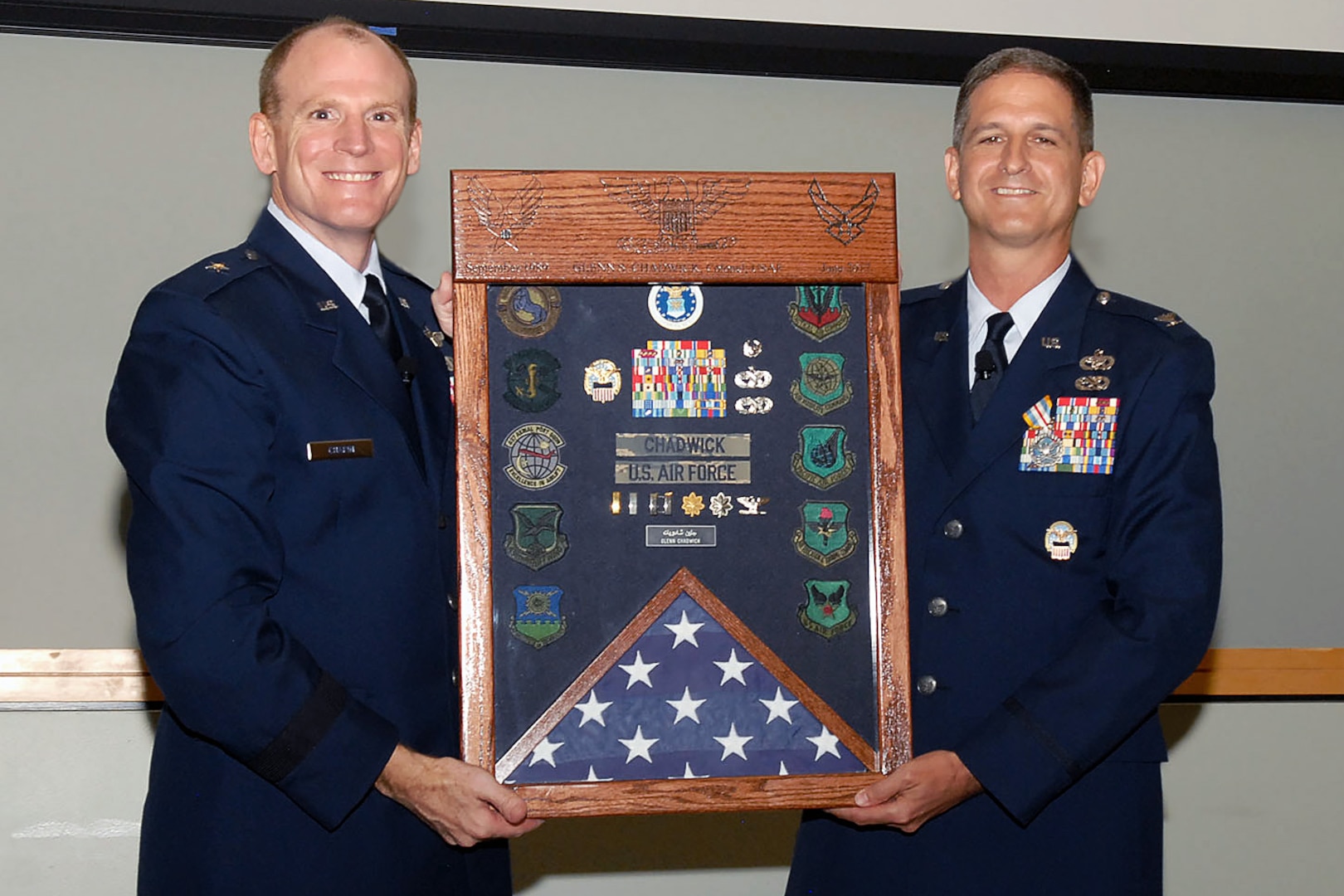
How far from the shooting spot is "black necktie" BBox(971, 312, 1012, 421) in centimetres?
224

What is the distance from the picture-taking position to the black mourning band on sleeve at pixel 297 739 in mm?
1922

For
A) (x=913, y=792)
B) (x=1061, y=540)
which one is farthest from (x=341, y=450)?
(x=1061, y=540)

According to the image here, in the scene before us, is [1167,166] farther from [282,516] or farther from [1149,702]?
[282,516]

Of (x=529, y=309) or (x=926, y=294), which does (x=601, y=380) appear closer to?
(x=529, y=309)

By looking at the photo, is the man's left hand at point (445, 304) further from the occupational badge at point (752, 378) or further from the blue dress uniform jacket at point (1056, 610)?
the blue dress uniform jacket at point (1056, 610)

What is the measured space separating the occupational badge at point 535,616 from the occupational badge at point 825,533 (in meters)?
0.38

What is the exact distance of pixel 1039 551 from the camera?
2.16 metres

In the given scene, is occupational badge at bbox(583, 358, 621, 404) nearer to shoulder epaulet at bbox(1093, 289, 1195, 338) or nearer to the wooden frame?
the wooden frame

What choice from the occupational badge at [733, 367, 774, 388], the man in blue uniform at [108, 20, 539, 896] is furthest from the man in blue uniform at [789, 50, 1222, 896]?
the man in blue uniform at [108, 20, 539, 896]

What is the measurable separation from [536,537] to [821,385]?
19.3 inches

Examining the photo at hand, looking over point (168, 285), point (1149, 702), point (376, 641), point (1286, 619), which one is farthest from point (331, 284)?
point (1286, 619)

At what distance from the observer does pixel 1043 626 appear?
7.07 ft

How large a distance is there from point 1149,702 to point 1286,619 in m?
1.99

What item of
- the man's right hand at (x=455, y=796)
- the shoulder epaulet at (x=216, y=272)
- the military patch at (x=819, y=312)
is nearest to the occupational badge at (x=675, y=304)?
the military patch at (x=819, y=312)
